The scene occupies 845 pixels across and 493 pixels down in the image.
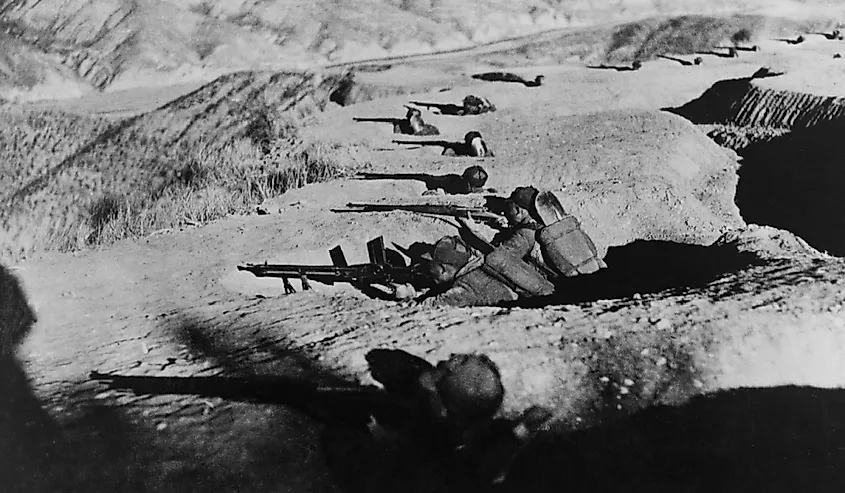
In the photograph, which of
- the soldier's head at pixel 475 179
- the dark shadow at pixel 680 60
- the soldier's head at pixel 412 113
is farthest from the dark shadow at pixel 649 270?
the soldier's head at pixel 412 113

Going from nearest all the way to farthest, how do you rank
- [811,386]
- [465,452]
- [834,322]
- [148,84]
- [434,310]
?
[465,452], [811,386], [834,322], [434,310], [148,84]

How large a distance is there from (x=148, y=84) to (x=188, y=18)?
18.8 inches

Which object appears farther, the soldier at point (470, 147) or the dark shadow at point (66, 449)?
the soldier at point (470, 147)

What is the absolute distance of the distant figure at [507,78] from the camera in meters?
4.20

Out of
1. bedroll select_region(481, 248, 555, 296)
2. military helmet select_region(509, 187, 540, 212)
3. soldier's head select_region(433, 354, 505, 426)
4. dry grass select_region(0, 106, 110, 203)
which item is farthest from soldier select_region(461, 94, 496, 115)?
soldier's head select_region(433, 354, 505, 426)

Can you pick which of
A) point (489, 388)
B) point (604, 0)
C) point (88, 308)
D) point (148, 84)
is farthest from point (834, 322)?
point (148, 84)

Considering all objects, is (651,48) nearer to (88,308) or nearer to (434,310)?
(434,310)

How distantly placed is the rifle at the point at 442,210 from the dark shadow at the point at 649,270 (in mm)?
566

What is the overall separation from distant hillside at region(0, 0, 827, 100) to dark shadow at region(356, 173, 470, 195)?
29.4 inches

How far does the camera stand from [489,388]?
1.80m

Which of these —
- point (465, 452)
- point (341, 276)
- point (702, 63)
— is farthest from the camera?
point (702, 63)

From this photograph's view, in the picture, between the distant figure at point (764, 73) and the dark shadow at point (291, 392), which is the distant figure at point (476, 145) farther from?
the dark shadow at point (291, 392)

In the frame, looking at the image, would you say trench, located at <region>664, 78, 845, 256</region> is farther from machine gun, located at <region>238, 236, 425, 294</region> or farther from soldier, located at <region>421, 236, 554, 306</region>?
machine gun, located at <region>238, 236, 425, 294</region>

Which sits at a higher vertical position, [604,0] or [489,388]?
[604,0]
